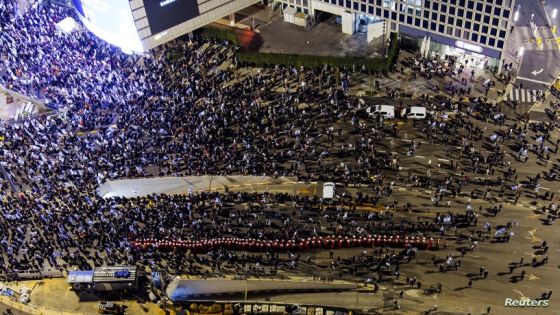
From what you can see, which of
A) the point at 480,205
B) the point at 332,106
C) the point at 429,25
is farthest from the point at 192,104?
the point at 480,205

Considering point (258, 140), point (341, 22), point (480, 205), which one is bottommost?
point (480, 205)

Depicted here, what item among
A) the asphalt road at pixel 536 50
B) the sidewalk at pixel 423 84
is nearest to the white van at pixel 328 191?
the sidewalk at pixel 423 84

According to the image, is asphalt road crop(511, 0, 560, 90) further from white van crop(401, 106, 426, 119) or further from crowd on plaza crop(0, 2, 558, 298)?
white van crop(401, 106, 426, 119)

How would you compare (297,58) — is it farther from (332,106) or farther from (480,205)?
(480,205)

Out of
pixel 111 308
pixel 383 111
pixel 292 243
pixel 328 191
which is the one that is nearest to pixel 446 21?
pixel 383 111

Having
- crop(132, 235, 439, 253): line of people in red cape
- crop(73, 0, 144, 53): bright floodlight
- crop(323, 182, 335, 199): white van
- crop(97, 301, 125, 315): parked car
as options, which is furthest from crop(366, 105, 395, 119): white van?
crop(97, 301, 125, 315): parked car

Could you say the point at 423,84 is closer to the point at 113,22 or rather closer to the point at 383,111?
the point at 383,111
